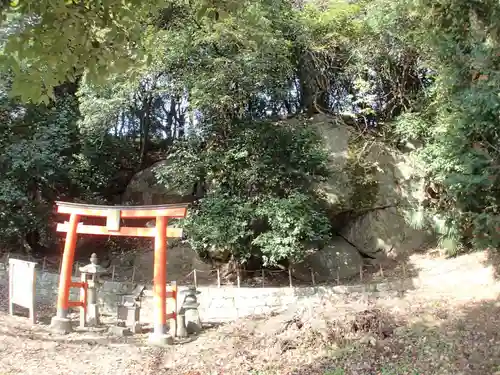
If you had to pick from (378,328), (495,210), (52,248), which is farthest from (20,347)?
(495,210)

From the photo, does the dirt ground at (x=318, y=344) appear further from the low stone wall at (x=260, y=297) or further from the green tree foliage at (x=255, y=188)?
the green tree foliage at (x=255, y=188)

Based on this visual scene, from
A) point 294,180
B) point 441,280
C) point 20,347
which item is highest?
point 294,180

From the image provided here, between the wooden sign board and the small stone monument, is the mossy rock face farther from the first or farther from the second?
the wooden sign board

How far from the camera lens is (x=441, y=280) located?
10078mm

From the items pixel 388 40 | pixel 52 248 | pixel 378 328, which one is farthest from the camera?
pixel 52 248

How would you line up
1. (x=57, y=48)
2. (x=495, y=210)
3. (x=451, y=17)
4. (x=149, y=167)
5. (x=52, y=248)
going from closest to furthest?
(x=57, y=48) < (x=495, y=210) < (x=451, y=17) < (x=52, y=248) < (x=149, y=167)

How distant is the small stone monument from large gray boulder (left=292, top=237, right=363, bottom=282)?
348 cm

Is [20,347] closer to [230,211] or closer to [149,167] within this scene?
[230,211]

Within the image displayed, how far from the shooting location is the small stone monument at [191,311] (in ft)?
29.2

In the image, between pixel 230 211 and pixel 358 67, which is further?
pixel 358 67

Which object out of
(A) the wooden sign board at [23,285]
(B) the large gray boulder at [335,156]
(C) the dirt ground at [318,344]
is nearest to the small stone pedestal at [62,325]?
(C) the dirt ground at [318,344]

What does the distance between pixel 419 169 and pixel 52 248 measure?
36.0 ft

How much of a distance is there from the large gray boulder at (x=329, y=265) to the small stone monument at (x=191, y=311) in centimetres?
348

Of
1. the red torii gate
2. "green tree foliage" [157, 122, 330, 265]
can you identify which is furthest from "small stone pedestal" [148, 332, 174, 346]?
"green tree foliage" [157, 122, 330, 265]
